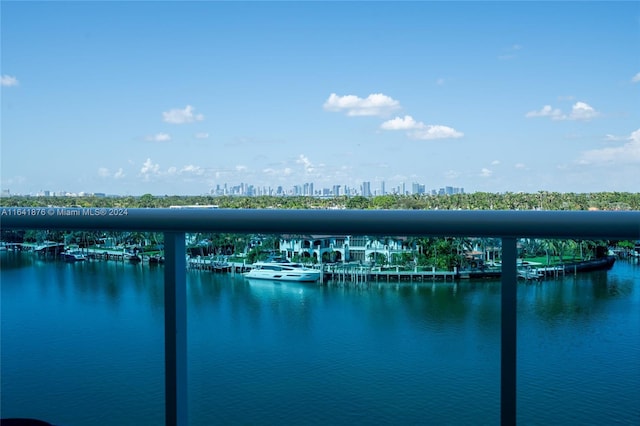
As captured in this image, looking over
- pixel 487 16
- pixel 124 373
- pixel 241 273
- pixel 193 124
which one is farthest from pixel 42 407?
pixel 487 16

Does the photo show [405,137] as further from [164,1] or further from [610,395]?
[610,395]

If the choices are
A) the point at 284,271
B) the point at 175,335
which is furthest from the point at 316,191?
the point at 175,335

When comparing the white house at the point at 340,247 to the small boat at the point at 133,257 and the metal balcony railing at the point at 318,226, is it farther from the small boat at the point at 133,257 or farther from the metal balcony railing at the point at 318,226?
the small boat at the point at 133,257

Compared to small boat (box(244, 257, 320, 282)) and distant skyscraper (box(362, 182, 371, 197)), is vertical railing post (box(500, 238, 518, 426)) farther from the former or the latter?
distant skyscraper (box(362, 182, 371, 197))

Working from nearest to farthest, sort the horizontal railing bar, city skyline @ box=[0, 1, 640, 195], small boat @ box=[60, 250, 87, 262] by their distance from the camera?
the horizontal railing bar < small boat @ box=[60, 250, 87, 262] < city skyline @ box=[0, 1, 640, 195]

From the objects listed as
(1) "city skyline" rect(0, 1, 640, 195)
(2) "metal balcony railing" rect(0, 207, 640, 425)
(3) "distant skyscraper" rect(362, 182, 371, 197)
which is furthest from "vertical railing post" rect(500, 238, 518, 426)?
(1) "city skyline" rect(0, 1, 640, 195)

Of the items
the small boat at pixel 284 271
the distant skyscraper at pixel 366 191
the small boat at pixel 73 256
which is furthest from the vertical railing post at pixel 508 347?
the small boat at pixel 73 256
